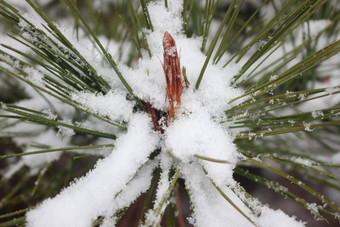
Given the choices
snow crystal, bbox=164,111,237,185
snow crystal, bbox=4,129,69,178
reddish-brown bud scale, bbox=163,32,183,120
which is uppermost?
reddish-brown bud scale, bbox=163,32,183,120

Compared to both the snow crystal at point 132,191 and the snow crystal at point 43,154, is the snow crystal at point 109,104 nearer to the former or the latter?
the snow crystal at point 132,191

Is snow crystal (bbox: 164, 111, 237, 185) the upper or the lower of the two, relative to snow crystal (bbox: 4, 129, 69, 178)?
upper

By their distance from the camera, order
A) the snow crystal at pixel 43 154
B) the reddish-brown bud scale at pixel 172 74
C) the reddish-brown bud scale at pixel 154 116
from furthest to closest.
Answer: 1. the snow crystal at pixel 43 154
2. the reddish-brown bud scale at pixel 154 116
3. the reddish-brown bud scale at pixel 172 74

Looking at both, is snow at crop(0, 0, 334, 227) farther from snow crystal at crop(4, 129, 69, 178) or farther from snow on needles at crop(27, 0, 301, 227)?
snow crystal at crop(4, 129, 69, 178)

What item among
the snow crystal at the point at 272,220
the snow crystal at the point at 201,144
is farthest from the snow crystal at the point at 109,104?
the snow crystal at the point at 272,220

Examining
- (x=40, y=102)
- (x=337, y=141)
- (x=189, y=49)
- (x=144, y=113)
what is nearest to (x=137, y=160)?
(x=144, y=113)

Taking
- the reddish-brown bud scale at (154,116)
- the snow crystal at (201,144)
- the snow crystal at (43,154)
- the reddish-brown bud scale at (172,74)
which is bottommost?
the snow crystal at (43,154)

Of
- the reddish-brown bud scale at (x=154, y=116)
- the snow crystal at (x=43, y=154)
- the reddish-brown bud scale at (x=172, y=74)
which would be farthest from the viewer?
the snow crystal at (x=43, y=154)

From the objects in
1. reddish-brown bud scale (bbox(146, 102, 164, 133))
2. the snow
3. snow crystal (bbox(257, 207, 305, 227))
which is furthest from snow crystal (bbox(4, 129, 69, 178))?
snow crystal (bbox(257, 207, 305, 227))
